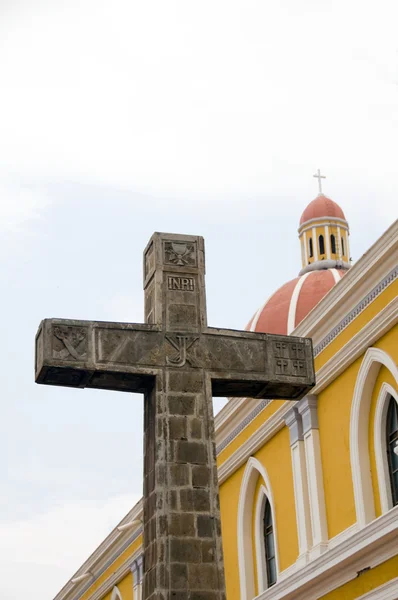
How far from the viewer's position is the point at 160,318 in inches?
368

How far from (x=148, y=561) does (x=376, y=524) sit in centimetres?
654

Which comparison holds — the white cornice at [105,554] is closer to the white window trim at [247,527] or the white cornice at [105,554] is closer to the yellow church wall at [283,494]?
the white window trim at [247,527]

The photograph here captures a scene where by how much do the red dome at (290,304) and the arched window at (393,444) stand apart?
11234mm

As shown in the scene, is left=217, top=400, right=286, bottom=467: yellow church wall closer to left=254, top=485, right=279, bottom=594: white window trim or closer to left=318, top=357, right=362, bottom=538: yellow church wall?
left=254, top=485, right=279, bottom=594: white window trim

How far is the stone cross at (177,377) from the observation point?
8.46 metres

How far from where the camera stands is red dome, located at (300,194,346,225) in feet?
107

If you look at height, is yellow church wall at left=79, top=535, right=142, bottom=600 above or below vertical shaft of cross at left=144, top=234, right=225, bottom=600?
above

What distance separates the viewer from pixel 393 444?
15.3 meters

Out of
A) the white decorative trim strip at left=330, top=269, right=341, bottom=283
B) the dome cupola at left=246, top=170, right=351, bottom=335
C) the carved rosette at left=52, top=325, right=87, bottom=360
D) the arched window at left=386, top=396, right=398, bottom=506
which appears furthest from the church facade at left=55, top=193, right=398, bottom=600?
the white decorative trim strip at left=330, top=269, right=341, bottom=283

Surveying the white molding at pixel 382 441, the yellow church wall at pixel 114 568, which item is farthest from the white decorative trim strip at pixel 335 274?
the white molding at pixel 382 441

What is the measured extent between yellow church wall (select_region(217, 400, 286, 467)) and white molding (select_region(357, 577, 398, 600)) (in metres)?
3.89

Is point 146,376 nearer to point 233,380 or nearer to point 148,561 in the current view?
point 233,380

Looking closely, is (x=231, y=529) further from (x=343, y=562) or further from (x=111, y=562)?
(x=111, y=562)

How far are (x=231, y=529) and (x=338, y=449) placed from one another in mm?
4092
